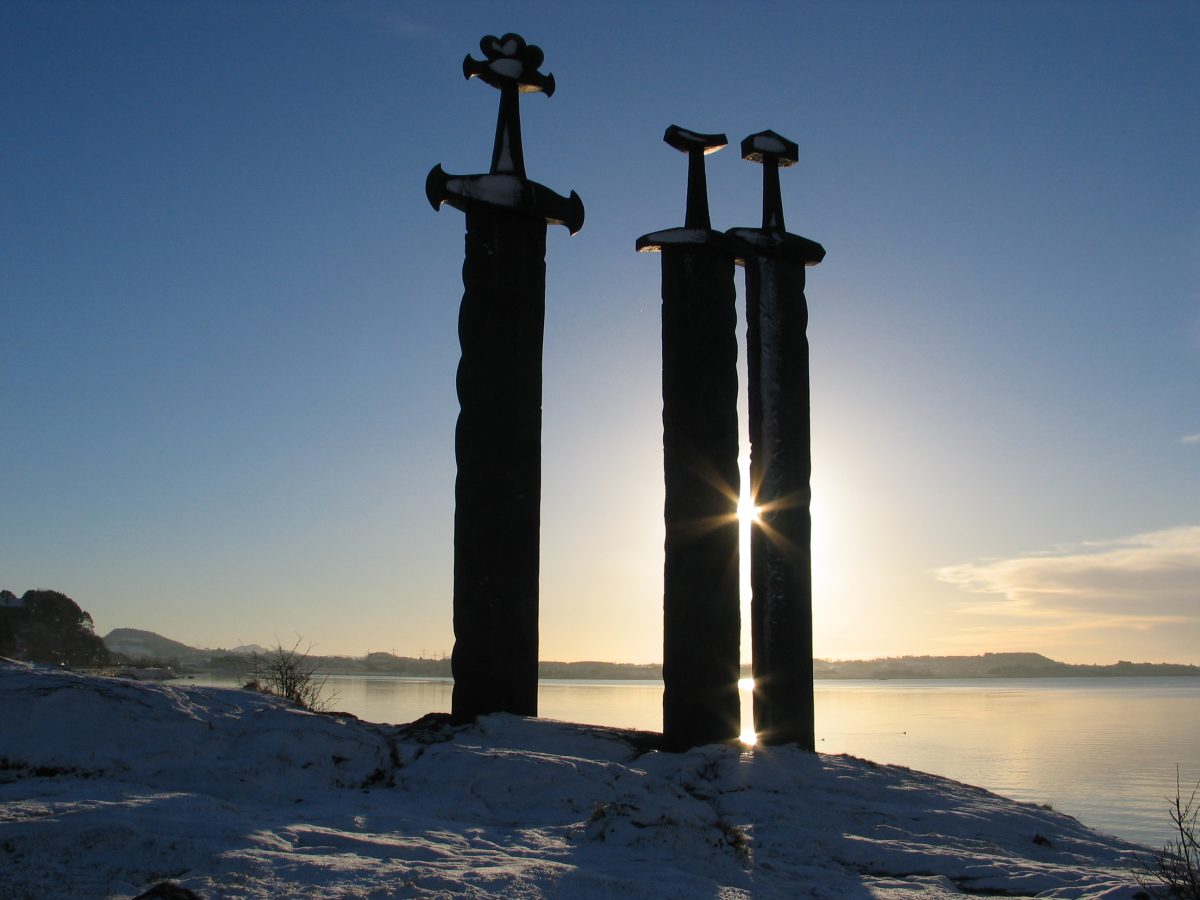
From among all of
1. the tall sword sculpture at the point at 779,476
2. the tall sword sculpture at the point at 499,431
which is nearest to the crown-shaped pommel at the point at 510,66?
the tall sword sculpture at the point at 499,431

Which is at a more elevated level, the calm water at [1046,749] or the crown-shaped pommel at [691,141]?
the crown-shaped pommel at [691,141]

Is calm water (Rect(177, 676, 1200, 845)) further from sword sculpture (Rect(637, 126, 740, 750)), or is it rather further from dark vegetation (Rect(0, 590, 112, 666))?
dark vegetation (Rect(0, 590, 112, 666))

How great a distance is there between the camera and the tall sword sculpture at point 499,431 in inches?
305

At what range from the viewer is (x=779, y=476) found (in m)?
9.30

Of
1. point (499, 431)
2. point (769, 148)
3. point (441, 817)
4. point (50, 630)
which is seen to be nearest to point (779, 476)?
point (499, 431)

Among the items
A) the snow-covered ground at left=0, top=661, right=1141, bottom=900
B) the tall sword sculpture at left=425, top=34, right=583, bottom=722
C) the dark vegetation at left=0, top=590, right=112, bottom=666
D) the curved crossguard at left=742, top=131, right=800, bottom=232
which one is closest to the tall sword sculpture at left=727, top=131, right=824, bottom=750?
the curved crossguard at left=742, top=131, right=800, bottom=232

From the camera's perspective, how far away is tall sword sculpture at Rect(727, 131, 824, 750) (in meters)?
9.02

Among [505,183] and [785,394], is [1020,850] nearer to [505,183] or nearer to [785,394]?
[785,394]

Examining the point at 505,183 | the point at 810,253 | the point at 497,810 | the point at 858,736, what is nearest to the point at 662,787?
the point at 497,810

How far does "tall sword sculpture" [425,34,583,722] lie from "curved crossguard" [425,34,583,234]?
0.04 feet

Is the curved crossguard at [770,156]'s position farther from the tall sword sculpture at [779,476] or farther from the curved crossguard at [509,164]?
the curved crossguard at [509,164]

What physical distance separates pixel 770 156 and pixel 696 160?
1060 mm

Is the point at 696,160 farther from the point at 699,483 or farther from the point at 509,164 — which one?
the point at 699,483

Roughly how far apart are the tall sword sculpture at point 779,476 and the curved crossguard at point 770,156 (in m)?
0.22
